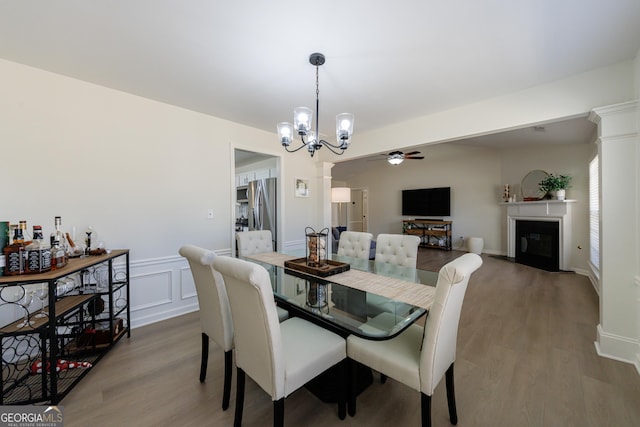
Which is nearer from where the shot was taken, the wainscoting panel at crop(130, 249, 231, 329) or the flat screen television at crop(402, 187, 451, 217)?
the wainscoting panel at crop(130, 249, 231, 329)

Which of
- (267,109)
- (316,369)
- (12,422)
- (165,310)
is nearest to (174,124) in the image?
(267,109)

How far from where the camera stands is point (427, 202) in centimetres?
732

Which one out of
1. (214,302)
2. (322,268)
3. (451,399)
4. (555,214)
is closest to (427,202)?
(555,214)

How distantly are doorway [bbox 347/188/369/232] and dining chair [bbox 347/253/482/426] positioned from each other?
7.62 m

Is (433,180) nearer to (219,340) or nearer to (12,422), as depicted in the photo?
(219,340)

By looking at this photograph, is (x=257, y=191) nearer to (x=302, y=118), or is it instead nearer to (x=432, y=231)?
(x=302, y=118)

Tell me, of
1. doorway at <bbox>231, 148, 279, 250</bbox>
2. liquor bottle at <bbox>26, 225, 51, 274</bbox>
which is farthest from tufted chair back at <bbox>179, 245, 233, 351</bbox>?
doorway at <bbox>231, 148, 279, 250</bbox>

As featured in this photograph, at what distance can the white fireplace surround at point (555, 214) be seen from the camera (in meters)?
4.85

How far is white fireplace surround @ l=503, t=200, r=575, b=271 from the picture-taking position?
4.85 metres

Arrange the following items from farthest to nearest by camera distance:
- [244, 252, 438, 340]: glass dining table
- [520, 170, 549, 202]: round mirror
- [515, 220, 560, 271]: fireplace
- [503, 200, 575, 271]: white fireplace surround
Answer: [520, 170, 549, 202]: round mirror, [515, 220, 560, 271]: fireplace, [503, 200, 575, 271]: white fireplace surround, [244, 252, 438, 340]: glass dining table

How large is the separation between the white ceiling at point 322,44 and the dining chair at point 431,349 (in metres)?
1.49

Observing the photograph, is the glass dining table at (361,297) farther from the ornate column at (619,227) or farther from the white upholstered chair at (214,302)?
the ornate column at (619,227)

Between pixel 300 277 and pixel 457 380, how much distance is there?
1.35 meters

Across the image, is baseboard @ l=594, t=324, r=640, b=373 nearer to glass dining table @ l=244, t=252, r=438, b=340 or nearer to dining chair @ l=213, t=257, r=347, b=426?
glass dining table @ l=244, t=252, r=438, b=340
